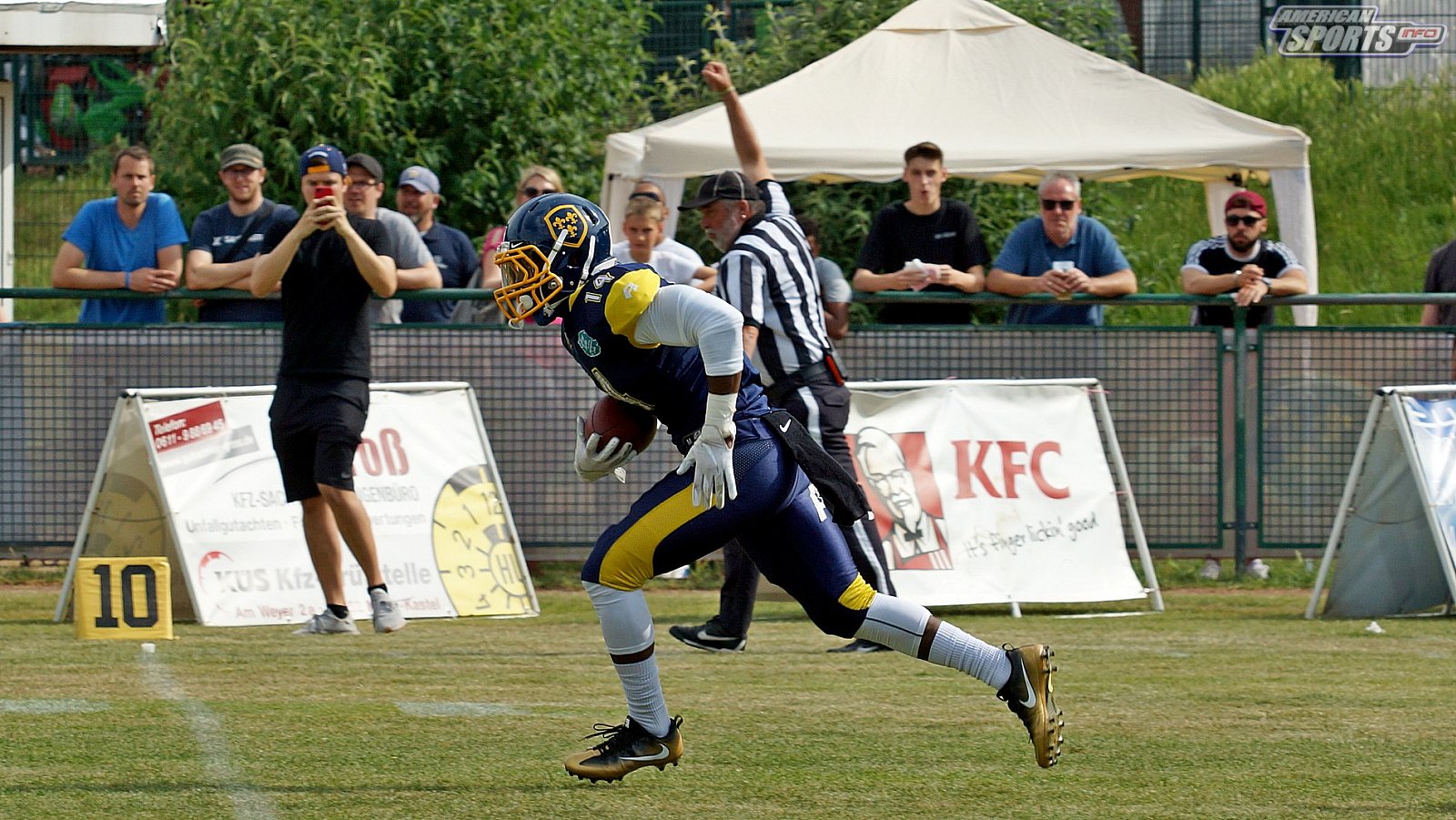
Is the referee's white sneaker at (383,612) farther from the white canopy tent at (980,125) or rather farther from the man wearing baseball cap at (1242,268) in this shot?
the man wearing baseball cap at (1242,268)

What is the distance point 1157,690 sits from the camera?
26.8ft

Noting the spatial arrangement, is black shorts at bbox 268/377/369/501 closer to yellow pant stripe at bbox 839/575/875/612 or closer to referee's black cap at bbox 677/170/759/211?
referee's black cap at bbox 677/170/759/211

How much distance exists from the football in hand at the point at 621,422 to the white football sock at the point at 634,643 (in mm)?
512

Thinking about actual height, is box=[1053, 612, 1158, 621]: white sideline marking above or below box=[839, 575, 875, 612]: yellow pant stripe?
below

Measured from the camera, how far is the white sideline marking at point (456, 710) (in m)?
7.47

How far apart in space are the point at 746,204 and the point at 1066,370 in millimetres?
3558

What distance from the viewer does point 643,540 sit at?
6148 millimetres

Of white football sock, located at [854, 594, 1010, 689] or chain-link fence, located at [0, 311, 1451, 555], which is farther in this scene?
chain-link fence, located at [0, 311, 1451, 555]

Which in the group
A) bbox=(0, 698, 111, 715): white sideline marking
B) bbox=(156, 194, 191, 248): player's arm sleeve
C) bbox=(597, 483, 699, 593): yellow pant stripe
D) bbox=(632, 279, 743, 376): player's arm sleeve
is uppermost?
bbox=(632, 279, 743, 376): player's arm sleeve

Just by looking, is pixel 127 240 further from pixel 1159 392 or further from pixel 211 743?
pixel 1159 392

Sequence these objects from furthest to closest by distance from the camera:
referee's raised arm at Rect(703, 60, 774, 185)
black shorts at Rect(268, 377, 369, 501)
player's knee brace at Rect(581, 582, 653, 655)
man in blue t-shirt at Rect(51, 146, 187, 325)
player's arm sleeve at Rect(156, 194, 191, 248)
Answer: player's arm sleeve at Rect(156, 194, 191, 248), man in blue t-shirt at Rect(51, 146, 187, 325), black shorts at Rect(268, 377, 369, 501), referee's raised arm at Rect(703, 60, 774, 185), player's knee brace at Rect(581, 582, 653, 655)

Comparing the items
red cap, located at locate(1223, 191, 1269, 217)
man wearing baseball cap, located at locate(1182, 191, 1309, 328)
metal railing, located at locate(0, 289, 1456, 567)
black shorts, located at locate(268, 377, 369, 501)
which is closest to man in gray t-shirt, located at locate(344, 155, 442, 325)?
metal railing, located at locate(0, 289, 1456, 567)

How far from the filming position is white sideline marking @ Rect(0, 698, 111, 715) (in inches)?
293

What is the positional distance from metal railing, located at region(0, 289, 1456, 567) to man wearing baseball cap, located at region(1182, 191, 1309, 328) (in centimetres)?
13
